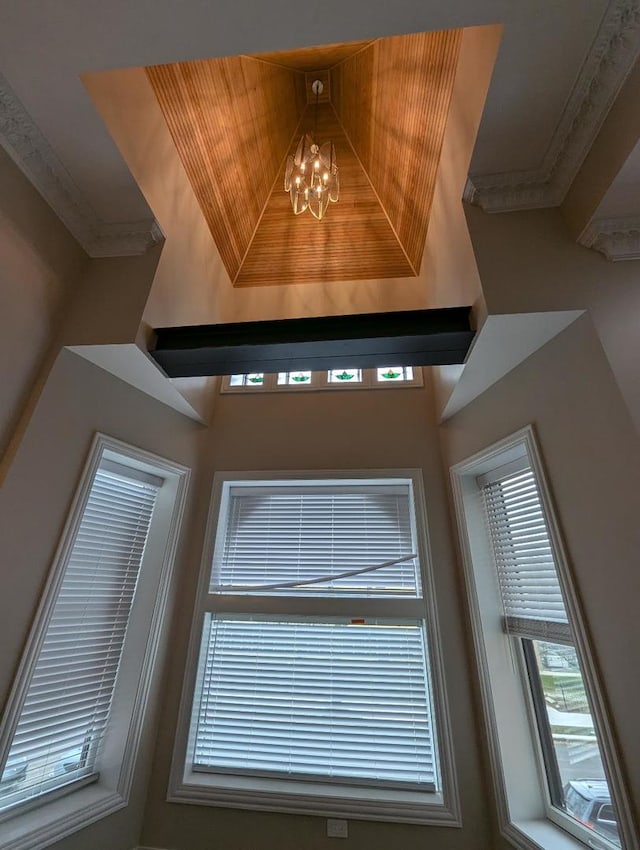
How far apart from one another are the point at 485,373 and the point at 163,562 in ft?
8.36

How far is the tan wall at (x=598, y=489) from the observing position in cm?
143

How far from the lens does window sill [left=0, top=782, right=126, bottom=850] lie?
1.75m

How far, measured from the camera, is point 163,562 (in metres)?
2.65

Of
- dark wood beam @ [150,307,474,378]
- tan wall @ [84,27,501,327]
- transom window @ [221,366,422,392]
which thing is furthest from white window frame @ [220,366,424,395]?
dark wood beam @ [150,307,474,378]

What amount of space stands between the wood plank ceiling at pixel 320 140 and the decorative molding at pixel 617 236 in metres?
1.13

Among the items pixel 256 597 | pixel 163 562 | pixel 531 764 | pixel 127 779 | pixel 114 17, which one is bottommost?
pixel 127 779

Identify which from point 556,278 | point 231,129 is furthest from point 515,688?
point 231,129

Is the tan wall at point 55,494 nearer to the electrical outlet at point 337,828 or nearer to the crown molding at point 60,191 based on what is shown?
the crown molding at point 60,191

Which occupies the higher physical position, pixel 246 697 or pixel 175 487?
pixel 175 487

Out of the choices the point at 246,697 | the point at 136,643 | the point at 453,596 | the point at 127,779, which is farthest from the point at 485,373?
the point at 127,779

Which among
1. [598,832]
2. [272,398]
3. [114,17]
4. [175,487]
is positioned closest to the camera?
[114,17]

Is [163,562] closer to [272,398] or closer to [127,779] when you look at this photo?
[127,779]

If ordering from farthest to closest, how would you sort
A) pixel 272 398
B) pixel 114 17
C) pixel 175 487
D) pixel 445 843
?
1. pixel 272 398
2. pixel 175 487
3. pixel 445 843
4. pixel 114 17

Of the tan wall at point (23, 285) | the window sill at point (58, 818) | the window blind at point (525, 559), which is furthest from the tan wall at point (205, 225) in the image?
the window sill at point (58, 818)
